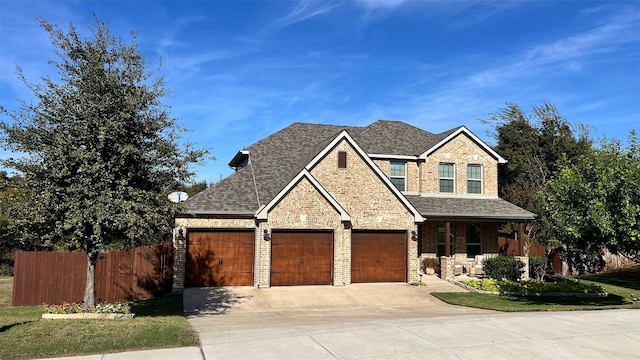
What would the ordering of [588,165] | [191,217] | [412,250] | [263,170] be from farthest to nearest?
[263,170] < [412,250] < [191,217] < [588,165]

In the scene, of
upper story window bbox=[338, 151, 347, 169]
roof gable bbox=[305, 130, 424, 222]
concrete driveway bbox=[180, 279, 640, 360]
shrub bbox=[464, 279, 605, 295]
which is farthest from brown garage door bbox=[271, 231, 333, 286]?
shrub bbox=[464, 279, 605, 295]

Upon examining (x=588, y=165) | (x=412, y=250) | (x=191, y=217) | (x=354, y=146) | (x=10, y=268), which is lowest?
(x=10, y=268)

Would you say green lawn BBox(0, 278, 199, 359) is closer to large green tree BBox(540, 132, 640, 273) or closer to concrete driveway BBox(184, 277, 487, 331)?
concrete driveway BBox(184, 277, 487, 331)

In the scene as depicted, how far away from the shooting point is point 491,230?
2639cm

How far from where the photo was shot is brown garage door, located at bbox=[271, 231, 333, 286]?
67.9 ft

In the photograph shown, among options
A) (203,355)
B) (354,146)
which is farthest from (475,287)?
(203,355)

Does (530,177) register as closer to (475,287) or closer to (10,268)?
(475,287)

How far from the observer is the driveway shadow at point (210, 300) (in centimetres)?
1609

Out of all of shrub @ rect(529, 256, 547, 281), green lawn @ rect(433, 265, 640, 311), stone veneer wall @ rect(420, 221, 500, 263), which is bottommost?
green lawn @ rect(433, 265, 640, 311)

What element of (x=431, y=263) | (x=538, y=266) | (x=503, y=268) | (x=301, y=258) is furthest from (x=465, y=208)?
(x=301, y=258)

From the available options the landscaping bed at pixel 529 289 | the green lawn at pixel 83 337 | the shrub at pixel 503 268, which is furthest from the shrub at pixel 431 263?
the green lawn at pixel 83 337

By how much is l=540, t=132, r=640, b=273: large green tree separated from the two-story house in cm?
709

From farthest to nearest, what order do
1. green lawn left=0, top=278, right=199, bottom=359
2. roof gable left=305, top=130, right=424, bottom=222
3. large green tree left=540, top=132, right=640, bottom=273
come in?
roof gable left=305, top=130, right=424, bottom=222
large green tree left=540, top=132, right=640, bottom=273
green lawn left=0, top=278, right=199, bottom=359

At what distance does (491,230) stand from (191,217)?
1628cm
